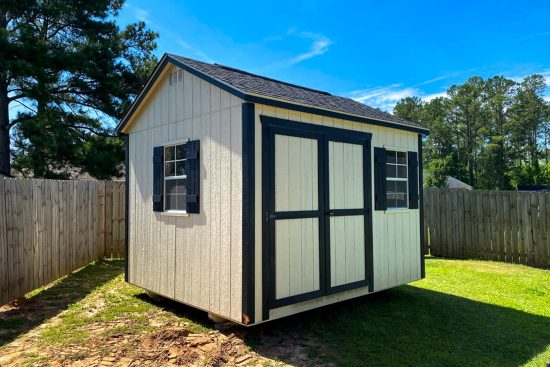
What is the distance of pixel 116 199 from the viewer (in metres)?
8.72

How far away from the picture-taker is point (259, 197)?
391 cm

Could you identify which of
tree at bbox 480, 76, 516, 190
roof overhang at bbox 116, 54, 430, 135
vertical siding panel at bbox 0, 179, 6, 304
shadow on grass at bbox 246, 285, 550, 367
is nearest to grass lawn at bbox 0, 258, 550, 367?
shadow on grass at bbox 246, 285, 550, 367

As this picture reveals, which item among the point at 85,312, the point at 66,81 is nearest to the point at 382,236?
the point at 85,312

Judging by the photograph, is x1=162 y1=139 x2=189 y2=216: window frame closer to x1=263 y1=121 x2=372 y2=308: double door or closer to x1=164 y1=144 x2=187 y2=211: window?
x1=164 y1=144 x2=187 y2=211: window

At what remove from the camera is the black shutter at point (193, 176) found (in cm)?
452

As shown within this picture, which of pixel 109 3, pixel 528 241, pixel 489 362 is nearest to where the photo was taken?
pixel 489 362

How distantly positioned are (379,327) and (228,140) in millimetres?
2878

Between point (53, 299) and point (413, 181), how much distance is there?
5927mm

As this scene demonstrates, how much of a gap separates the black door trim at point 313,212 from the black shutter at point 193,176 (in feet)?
3.31

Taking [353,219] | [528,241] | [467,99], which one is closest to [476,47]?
[467,99]

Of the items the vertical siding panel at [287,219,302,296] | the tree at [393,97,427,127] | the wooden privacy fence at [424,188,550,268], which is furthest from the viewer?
the tree at [393,97,427,127]

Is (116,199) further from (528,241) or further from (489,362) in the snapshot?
(528,241)

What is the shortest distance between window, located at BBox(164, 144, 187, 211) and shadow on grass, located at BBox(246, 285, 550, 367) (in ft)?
6.39

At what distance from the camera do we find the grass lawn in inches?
144
